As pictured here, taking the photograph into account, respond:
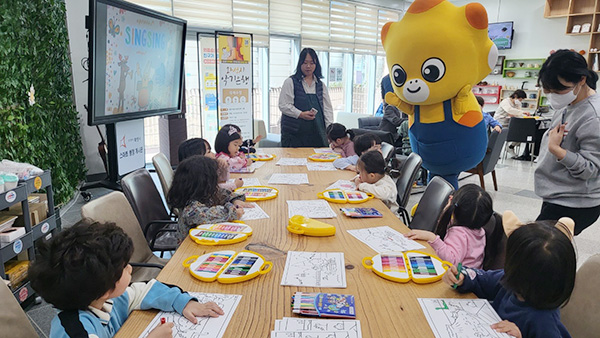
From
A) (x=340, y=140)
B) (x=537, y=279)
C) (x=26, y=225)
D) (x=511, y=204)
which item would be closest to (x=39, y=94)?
(x=26, y=225)

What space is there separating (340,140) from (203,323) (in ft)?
8.67

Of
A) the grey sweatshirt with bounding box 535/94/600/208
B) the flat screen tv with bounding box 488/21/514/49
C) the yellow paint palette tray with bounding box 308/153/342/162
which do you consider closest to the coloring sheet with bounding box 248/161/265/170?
the yellow paint palette tray with bounding box 308/153/342/162

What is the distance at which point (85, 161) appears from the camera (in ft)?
16.3

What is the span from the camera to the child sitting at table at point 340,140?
3476 mm

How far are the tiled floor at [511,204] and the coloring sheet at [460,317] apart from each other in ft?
6.53

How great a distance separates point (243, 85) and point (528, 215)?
360 centimetres

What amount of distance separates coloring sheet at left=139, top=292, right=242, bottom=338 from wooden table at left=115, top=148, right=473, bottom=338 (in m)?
0.02

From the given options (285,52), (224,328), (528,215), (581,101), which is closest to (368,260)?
(224,328)

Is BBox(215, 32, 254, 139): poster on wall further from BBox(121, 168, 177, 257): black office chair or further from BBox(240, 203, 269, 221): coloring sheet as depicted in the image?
BBox(240, 203, 269, 221): coloring sheet

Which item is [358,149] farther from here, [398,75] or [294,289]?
[294,289]

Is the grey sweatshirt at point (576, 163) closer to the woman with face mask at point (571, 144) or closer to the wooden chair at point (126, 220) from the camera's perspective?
the woman with face mask at point (571, 144)

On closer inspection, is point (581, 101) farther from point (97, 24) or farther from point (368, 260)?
point (97, 24)

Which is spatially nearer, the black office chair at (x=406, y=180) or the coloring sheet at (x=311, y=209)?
the coloring sheet at (x=311, y=209)

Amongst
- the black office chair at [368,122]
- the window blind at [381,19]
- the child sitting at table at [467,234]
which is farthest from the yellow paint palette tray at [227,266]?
the window blind at [381,19]
